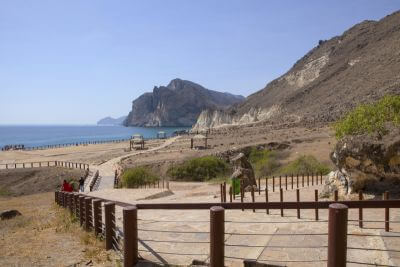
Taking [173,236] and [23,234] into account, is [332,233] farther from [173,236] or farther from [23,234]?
[23,234]

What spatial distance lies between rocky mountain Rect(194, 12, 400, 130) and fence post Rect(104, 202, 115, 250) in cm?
5961

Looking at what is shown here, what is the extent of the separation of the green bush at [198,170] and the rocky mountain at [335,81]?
34.9m

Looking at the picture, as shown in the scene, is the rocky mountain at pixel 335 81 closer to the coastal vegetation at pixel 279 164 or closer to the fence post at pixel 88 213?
the coastal vegetation at pixel 279 164

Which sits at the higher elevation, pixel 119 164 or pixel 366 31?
pixel 366 31

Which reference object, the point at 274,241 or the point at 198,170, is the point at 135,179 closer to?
the point at 198,170

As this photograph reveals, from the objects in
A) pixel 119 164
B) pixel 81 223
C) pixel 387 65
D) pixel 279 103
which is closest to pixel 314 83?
pixel 279 103

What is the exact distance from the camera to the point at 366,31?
420 ft

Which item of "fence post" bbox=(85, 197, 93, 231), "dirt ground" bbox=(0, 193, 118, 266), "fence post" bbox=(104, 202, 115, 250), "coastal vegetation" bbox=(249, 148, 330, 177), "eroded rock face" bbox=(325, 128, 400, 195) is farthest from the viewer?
"coastal vegetation" bbox=(249, 148, 330, 177)

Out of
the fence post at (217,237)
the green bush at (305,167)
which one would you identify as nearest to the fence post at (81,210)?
the fence post at (217,237)

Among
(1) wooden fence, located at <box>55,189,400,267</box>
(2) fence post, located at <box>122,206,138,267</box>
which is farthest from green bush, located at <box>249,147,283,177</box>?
(2) fence post, located at <box>122,206,138,267</box>

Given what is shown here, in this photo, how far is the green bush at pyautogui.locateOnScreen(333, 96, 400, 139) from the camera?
1455cm

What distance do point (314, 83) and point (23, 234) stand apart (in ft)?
341

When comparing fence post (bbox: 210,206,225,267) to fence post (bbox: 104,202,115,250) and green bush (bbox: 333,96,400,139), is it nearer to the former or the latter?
fence post (bbox: 104,202,115,250)

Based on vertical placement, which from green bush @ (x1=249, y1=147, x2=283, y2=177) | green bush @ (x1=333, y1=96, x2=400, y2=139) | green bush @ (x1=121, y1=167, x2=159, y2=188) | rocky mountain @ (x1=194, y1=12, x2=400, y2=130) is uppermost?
rocky mountain @ (x1=194, y1=12, x2=400, y2=130)
